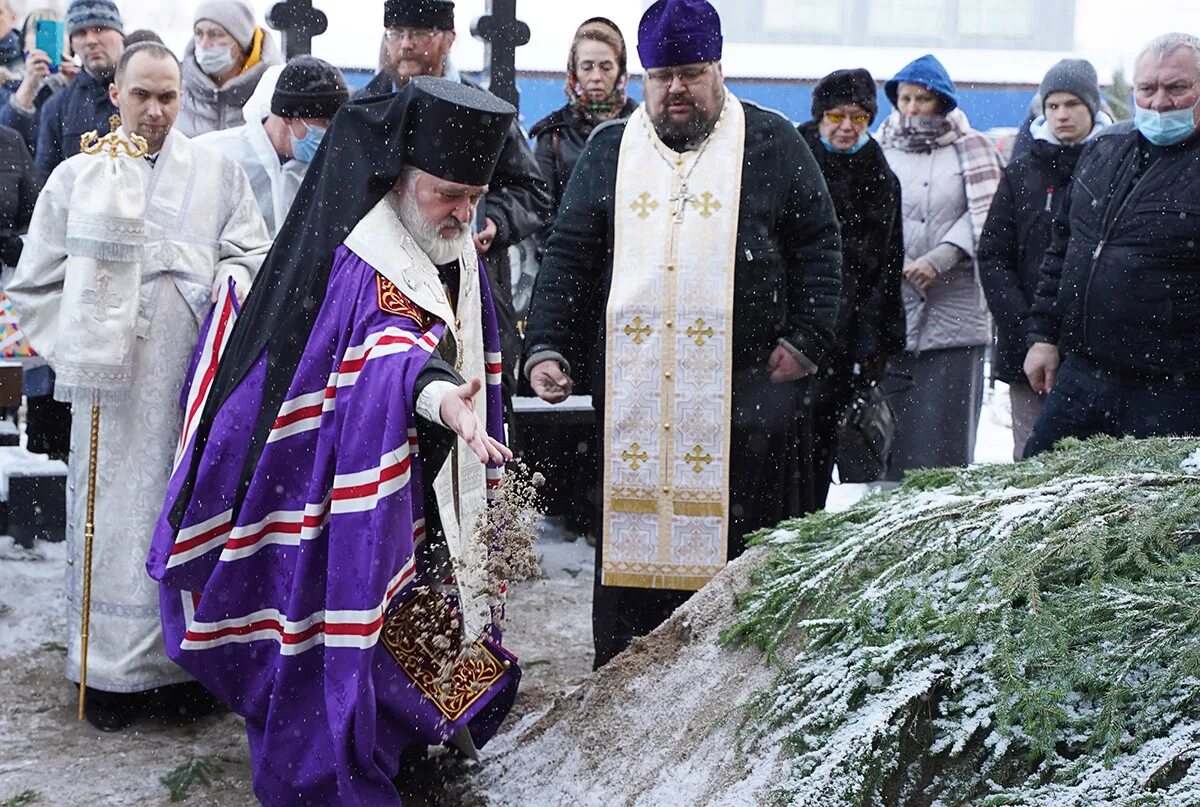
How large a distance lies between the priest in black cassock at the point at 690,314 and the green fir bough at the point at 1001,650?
1384 millimetres

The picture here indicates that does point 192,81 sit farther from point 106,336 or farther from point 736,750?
point 736,750

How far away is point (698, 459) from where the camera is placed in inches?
206

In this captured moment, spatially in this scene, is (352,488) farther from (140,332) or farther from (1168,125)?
(1168,125)

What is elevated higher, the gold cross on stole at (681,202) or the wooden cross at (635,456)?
the gold cross on stole at (681,202)

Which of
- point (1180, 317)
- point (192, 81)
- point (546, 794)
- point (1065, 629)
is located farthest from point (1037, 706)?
point (192, 81)

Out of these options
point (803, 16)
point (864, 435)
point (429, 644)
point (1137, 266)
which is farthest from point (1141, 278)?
point (803, 16)

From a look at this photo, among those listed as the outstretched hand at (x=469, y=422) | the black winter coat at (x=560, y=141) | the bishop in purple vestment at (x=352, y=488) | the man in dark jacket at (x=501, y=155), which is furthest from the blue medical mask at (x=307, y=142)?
the outstretched hand at (x=469, y=422)

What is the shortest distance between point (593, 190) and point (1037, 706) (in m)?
2.88

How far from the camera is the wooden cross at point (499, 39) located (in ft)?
25.0

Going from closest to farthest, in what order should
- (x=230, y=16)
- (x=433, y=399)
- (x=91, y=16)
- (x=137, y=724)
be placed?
(x=433, y=399) → (x=137, y=724) → (x=230, y=16) → (x=91, y=16)

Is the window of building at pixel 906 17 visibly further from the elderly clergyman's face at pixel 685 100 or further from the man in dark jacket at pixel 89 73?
the elderly clergyman's face at pixel 685 100

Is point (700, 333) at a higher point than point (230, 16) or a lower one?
lower

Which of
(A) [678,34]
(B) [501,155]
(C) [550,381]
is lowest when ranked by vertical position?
(C) [550,381]

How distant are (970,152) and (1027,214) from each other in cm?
70
